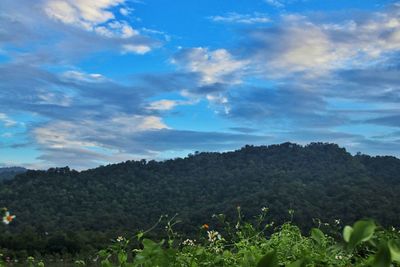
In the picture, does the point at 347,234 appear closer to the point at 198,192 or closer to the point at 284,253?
the point at 284,253

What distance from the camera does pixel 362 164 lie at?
10956 centimetres

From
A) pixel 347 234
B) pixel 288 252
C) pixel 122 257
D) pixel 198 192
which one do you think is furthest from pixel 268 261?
pixel 198 192

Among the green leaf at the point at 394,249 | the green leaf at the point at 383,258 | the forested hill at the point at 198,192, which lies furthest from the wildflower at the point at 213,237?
the forested hill at the point at 198,192

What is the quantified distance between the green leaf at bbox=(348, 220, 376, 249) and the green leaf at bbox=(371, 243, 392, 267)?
70mm

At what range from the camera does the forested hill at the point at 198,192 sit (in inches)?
2356

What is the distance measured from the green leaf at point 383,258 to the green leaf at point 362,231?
2.8 inches

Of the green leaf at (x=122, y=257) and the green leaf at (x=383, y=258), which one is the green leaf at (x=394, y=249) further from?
the green leaf at (x=122, y=257)

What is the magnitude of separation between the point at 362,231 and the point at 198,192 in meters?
97.0

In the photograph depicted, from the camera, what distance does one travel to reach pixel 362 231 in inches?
56.1

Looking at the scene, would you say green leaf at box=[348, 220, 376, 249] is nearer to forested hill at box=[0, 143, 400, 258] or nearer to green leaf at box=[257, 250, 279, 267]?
green leaf at box=[257, 250, 279, 267]

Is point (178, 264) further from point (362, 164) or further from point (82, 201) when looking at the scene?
point (362, 164)

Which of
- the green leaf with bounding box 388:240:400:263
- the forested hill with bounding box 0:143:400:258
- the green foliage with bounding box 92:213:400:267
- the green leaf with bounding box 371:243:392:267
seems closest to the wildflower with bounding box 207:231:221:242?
the green foliage with bounding box 92:213:400:267

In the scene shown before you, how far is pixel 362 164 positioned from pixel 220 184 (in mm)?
30874

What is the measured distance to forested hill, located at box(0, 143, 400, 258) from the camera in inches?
2356
